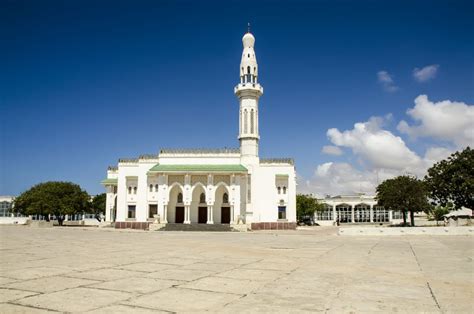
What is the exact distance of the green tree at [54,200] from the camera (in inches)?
2516

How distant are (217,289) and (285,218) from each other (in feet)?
159

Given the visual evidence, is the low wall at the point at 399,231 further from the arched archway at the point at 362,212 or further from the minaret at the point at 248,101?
the arched archway at the point at 362,212

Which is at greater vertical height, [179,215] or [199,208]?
[199,208]

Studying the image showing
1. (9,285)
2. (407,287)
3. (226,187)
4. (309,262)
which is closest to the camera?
(9,285)

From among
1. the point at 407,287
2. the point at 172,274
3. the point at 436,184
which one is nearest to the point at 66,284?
the point at 172,274

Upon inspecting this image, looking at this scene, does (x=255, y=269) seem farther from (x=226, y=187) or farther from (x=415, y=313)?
(x=226, y=187)

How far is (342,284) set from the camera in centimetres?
943

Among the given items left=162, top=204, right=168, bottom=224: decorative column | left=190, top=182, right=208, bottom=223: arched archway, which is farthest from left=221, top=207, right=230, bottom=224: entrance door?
left=162, top=204, right=168, bottom=224: decorative column

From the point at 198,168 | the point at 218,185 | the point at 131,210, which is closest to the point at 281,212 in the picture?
the point at 218,185

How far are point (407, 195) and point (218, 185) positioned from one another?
27.2m

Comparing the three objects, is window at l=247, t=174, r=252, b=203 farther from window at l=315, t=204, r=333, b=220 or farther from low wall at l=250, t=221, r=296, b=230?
window at l=315, t=204, r=333, b=220

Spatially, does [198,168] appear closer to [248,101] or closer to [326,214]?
[248,101]

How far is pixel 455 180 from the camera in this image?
5238 cm

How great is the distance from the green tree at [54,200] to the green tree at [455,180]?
54329mm
